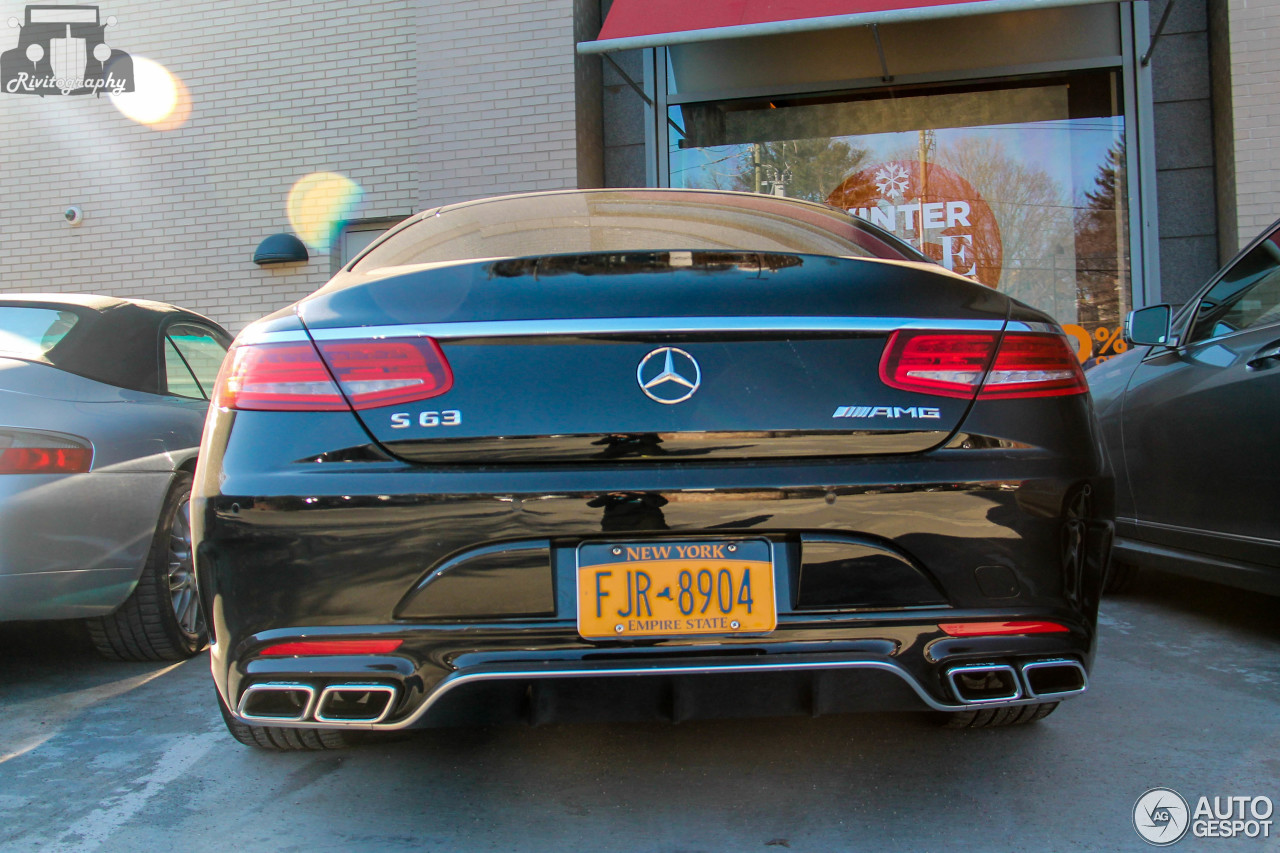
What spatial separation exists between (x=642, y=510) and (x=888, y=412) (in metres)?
0.49

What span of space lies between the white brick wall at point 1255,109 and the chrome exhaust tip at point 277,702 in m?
7.39

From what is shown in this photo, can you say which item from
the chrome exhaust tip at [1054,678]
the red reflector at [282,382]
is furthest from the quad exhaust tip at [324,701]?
the chrome exhaust tip at [1054,678]

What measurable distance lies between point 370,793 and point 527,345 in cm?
113

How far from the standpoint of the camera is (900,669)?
74.2 inches

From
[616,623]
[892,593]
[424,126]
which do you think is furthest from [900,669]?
[424,126]

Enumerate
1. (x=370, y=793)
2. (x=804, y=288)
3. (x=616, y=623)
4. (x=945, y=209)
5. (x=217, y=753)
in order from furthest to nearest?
1. (x=945, y=209)
2. (x=217, y=753)
3. (x=370, y=793)
4. (x=804, y=288)
5. (x=616, y=623)

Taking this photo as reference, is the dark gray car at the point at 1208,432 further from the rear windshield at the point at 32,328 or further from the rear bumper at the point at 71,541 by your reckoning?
the rear windshield at the point at 32,328

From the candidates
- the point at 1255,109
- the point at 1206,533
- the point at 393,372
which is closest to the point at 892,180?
the point at 1255,109

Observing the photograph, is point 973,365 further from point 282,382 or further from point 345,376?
point 282,382

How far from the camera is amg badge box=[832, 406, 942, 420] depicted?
1.93 meters

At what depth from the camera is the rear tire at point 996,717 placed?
8.52 feet

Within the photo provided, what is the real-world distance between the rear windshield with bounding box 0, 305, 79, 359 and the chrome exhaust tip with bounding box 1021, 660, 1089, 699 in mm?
3023

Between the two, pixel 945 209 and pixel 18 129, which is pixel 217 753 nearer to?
pixel 945 209

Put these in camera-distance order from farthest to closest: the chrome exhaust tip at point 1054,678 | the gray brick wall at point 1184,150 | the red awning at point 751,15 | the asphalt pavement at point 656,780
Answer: the gray brick wall at point 1184,150 < the red awning at point 751,15 < the asphalt pavement at point 656,780 < the chrome exhaust tip at point 1054,678
